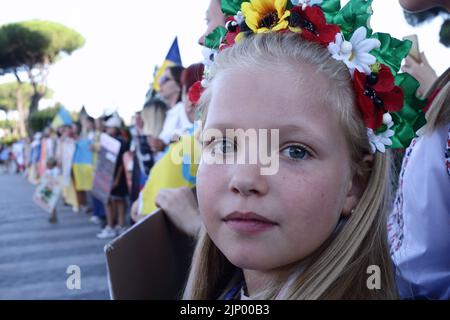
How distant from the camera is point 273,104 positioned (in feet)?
2.83

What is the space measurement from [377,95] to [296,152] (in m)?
0.26

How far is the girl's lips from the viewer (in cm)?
85

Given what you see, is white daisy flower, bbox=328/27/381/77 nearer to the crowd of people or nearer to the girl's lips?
the crowd of people

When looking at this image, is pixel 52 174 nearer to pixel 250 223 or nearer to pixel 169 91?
pixel 169 91

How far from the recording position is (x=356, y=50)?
1.00 m

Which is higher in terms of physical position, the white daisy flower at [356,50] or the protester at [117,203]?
the white daisy flower at [356,50]

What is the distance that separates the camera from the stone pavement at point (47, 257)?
404 cm

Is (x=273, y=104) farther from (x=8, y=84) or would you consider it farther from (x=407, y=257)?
(x=8, y=84)

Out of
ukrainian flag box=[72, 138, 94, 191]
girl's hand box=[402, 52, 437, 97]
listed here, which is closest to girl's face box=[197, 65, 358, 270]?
girl's hand box=[402, 52, 437, 97]

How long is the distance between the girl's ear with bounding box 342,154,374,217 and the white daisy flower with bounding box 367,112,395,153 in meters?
0.03

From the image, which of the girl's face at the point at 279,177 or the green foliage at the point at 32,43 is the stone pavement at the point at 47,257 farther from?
the green foliage at the point at 32,43

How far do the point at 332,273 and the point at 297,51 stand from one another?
0.45 metres

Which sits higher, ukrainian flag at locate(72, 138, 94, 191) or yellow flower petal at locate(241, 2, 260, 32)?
yellow flower petal at locate(241, 2, 260, 32)

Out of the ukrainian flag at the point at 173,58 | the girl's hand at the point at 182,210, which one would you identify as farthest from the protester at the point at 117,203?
the girl's hand at the point at 182,210
